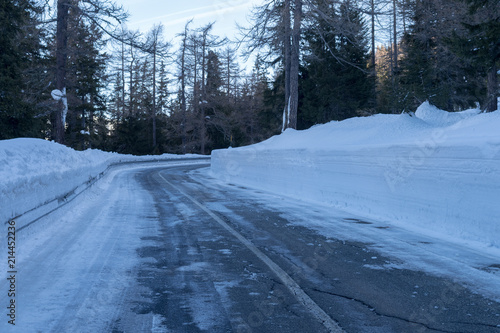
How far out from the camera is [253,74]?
7181 centimetres

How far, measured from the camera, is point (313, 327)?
3211 mm

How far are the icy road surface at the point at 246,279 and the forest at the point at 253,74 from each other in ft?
37.3

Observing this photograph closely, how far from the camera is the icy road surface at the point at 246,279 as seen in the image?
10.9 ft

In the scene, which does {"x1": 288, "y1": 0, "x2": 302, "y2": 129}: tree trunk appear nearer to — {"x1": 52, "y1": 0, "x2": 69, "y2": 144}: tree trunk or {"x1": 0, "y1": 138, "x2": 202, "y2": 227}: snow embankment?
{"x1": 52, "y1": 0, "x2": 69, "y2": 144}: tree trunk

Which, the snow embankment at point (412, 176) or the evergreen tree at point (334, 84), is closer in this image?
the snow embankment at point (412, 176)

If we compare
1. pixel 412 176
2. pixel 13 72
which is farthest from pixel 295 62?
pixel 412 176

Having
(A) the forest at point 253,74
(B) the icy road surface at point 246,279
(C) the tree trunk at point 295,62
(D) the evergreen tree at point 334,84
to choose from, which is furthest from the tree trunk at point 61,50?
(D) the evergreen tree at point 334,84

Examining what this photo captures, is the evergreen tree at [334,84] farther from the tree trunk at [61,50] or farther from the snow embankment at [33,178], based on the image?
the snow embankment at [33,178]

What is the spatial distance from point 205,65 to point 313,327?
53.1 meters

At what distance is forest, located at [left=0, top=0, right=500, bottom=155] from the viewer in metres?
17.5

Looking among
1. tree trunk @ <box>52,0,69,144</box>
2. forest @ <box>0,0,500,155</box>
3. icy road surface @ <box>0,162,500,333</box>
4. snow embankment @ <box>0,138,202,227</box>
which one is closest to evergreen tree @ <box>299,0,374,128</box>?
forest @ <box>0,0,500,155</box>

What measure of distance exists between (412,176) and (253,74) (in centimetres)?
6600

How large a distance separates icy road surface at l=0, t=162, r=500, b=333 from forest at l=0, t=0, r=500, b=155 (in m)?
11.4

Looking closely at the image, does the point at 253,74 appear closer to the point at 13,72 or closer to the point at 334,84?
the point at 334,84
